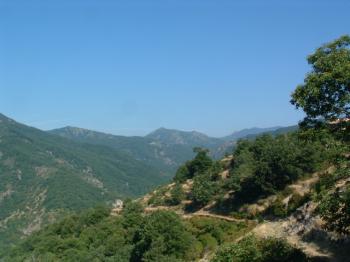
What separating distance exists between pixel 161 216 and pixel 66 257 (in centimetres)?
3382

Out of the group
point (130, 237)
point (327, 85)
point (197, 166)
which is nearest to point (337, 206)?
point (327, 85)

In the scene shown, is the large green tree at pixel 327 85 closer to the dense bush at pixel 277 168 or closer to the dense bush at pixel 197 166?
the dense bush at pixel 277 168

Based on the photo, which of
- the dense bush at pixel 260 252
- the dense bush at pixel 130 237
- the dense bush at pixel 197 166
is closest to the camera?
the dense bush at pixel 260 252

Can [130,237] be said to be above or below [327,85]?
below

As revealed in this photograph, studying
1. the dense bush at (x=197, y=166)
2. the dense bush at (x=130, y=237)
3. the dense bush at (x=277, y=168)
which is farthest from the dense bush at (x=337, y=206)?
the dense bush at (x=197, y=166)

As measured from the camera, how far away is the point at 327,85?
2414 cm

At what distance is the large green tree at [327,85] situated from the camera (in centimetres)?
2359

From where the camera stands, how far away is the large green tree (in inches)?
929

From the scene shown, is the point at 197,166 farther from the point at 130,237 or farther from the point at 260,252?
the point at 260,252

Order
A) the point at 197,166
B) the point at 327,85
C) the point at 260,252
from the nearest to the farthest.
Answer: the point at 327,85
the point at 260,252
the point at 197,166

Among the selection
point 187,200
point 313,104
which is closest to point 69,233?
point 187,200

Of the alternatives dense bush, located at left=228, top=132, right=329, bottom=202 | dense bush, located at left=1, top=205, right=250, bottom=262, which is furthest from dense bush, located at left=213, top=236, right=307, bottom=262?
dense bush, located at left=228, top=132, right=329, bottom=202

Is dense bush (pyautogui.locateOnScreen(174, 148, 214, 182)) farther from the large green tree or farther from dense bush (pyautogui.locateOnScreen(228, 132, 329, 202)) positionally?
the large green tree

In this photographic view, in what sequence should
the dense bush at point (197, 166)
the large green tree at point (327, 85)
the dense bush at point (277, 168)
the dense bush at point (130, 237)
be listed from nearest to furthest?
the large green tree at point (327, 85) < the dense bush at point (130, 237) < the dense bush at point (277, 168) < the dense bush at point (197, 166)
